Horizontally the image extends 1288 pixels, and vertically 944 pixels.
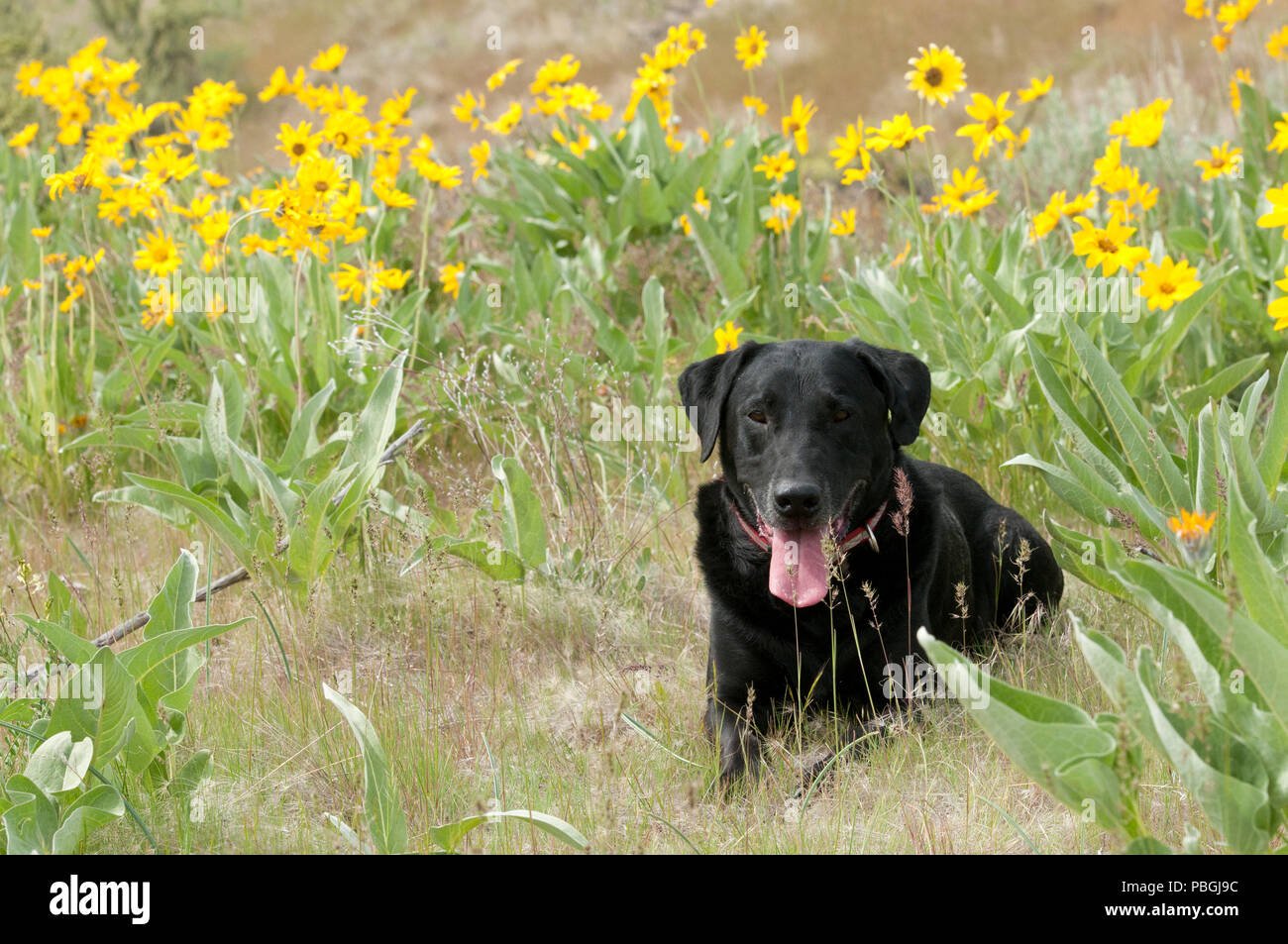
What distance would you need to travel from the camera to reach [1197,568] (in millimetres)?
2107

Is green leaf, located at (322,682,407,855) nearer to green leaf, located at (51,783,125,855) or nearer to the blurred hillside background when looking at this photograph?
green leaf, located at (51,783,125,855)

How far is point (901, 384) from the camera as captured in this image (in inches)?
135

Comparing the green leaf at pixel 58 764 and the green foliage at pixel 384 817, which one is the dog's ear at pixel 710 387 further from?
the green leaf at pixel 58 764

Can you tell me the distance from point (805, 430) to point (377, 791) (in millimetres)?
1455

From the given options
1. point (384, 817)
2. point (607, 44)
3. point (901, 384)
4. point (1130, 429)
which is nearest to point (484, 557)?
point (901, 384)

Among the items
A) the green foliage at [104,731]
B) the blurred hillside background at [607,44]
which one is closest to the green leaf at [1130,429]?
the green foliage at [104,731]

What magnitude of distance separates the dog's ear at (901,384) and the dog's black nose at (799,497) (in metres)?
0.42

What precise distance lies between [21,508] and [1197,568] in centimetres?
464

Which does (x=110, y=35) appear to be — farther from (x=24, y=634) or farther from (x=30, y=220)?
(x=24, y=634)

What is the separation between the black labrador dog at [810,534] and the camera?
323cm

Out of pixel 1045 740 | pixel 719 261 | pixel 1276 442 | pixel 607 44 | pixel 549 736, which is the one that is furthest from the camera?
pixel 607 44

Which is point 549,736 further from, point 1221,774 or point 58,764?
point 1221,774

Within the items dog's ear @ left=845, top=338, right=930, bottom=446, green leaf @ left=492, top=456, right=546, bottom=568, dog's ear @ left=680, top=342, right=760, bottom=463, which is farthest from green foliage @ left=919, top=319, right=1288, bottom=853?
green leaf @ left=492, top=456, right=546, bottom=568

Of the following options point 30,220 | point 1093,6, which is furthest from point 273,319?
point 1093,6
